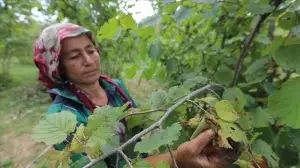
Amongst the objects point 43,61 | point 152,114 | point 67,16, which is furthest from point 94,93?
point 67,16

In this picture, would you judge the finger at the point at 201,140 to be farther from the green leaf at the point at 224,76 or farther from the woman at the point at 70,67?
the woman at the point at 70,67

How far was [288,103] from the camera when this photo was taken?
0.77 m

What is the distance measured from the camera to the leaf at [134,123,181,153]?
56cm

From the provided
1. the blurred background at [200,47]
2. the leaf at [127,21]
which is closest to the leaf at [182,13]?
the blurred background at [200,47]

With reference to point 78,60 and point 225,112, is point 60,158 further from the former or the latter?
point 78,60

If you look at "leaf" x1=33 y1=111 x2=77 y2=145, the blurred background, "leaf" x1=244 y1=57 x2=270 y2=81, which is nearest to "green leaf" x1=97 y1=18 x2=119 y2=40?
the blurred background

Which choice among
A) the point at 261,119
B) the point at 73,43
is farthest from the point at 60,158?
the point at 73,43

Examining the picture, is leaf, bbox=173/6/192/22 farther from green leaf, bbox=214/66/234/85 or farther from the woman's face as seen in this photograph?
the woman's face

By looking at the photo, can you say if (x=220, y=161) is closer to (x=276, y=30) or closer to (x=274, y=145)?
(x=274, y=145)

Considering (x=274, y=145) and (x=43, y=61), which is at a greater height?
(x=43, y=61)

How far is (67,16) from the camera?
14.6 ft

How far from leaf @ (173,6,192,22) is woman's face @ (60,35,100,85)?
2.14 feet

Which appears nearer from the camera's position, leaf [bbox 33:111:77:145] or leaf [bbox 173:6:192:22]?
leaf [bbox 33:111:77:145]

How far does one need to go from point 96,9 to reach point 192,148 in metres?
3.80
